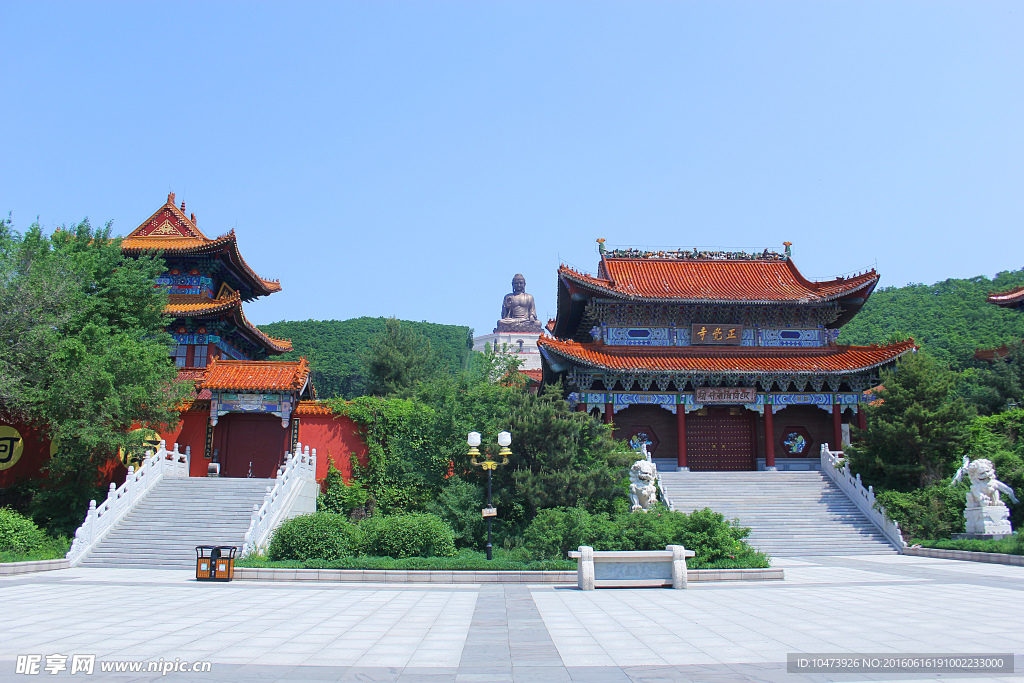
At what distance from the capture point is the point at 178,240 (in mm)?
26250

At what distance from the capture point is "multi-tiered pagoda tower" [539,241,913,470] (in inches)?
917

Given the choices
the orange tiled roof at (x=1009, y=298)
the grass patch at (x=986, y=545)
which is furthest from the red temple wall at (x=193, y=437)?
the orange tiled roof at (x=1009, y=298)

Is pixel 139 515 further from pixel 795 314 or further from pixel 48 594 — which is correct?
pixel 795 314

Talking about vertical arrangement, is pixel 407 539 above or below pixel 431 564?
above

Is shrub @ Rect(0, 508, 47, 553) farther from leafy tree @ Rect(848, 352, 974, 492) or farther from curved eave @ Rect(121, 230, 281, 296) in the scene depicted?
leafy tree @ Rect(848, 352, 974, 492)

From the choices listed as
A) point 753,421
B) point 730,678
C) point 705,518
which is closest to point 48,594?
point 730,678

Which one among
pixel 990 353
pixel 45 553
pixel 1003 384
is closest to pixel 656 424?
pixel 1003 384

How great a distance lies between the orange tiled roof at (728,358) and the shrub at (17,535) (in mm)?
14413

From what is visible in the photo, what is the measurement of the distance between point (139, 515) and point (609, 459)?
11.5 m

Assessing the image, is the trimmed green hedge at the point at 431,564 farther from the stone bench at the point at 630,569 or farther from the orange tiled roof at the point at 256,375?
the orange tiled roof at the point at 256,375

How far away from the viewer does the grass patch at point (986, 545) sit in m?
13.5

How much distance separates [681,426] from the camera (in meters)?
23.3

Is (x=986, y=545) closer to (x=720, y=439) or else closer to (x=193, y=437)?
(x=720, y=439)

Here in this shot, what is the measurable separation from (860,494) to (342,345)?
179ft
